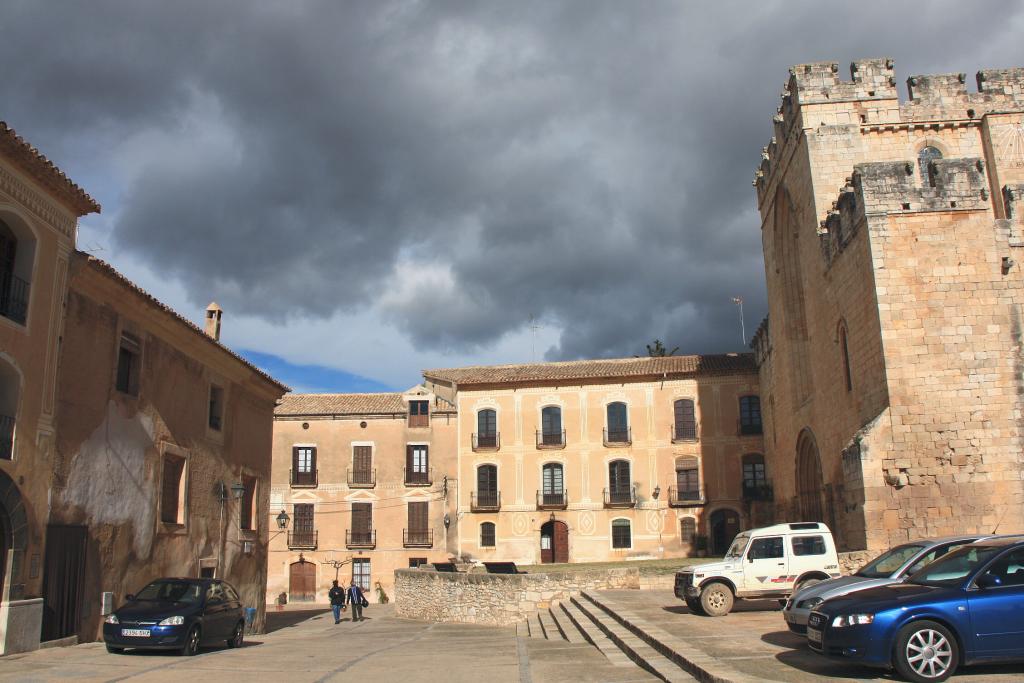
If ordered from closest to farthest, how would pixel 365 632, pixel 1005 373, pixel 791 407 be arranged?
pixel 1005 373, pixel 365 632, pixel 791 407

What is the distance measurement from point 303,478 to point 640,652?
2935cm

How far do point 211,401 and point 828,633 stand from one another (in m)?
16.5

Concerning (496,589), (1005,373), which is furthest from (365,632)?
(1005,373)

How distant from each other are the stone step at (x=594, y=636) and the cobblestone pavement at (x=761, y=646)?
78 centimetres

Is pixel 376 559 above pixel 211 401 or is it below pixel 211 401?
below

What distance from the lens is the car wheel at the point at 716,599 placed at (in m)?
13.1

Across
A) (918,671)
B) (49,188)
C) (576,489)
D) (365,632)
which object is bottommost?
(365,632)

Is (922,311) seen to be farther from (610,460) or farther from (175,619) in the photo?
(610,460)

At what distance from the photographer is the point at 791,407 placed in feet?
86.0

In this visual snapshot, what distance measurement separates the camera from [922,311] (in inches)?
651

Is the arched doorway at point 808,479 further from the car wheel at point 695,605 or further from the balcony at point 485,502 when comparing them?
the balcony at point 485,502

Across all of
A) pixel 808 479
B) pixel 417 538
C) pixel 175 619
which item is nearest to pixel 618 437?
pixel 417 538

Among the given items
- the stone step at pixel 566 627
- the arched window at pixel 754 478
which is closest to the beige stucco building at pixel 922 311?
the stone step at pixel 566 627

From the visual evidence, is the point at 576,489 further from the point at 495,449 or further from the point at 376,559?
the point at 376,559
